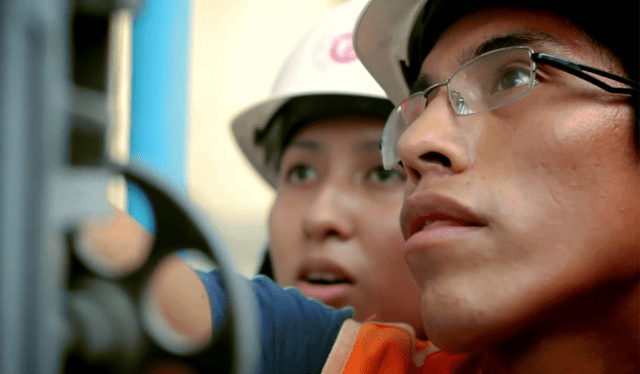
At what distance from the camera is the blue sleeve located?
997mm

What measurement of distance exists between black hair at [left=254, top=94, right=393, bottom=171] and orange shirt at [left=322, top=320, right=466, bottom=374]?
647mm

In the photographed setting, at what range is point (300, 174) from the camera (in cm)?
161

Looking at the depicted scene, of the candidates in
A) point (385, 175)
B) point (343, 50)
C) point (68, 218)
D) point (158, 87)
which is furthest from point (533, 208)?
point (158, 87)

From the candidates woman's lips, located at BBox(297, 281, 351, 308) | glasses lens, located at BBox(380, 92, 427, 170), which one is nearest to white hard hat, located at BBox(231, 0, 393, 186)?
glasses lens, located at BBox(380, 92, 427, 170)

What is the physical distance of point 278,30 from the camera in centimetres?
299

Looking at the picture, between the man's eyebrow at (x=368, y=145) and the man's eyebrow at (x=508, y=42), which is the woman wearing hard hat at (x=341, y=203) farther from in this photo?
the man's eyebrow at (x=508, y=42)

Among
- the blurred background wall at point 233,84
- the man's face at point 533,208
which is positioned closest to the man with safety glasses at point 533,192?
the man's face at point 533,208

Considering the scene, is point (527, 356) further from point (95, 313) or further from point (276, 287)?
point (95, 313)

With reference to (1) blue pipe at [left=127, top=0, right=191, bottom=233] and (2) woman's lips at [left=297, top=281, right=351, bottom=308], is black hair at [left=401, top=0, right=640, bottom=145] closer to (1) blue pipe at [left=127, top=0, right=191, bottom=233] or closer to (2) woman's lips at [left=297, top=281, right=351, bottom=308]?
(2) woman's lips at [left=297, top=281, right=351, bottom=308]

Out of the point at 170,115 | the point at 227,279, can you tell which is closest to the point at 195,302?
the point at 227,279

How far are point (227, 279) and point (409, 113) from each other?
77 centimetres

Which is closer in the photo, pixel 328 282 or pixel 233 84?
pixel 328 282

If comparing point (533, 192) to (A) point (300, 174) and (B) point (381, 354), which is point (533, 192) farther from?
(A) point (300, 174)

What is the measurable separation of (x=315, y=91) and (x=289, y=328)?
805mm
